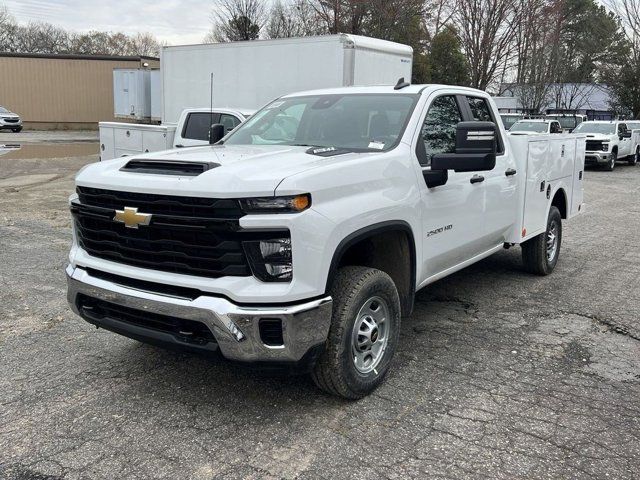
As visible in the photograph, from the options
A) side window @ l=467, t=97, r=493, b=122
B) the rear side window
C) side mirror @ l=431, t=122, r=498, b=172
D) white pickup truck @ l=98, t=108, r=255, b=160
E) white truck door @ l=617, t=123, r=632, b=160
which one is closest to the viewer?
side mirror @ l=431, t=122, r=498, b=172

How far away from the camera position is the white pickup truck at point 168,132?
10.9 m

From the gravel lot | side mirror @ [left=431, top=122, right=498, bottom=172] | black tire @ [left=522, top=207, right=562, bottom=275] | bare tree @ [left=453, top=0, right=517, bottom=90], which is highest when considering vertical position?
bare tree @ [left=453, top=0, right=517, bottom=90]

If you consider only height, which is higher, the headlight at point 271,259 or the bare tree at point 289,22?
the bare tree at point 289,22

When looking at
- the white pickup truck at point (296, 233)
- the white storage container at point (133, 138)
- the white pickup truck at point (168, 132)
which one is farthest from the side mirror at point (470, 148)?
the white storage container at point (133, 138)

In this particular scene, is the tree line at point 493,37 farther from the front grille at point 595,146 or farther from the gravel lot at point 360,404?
the gravel lot at point 360,404

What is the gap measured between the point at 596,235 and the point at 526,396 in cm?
655

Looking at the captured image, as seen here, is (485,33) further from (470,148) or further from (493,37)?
(470,148)

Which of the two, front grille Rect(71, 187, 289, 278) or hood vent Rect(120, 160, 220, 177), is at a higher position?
hood vent Rect(120, 160, 220, 177)

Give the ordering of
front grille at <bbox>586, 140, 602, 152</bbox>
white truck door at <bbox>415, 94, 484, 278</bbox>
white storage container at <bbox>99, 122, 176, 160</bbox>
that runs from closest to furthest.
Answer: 1. white truck door at <bbox>415, 94, 484, 278</bbox>
2. white storage container at <bbox>99, 122, 176, 160</bbox>
3. front grille at <bbox>586, 140, 602, 152</bbox>

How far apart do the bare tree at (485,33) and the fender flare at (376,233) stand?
28.3 meters

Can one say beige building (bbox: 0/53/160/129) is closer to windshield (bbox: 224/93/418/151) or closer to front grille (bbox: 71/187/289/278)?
windshield (bbox: 224/93/418/151)

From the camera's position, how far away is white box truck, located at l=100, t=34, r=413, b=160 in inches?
450

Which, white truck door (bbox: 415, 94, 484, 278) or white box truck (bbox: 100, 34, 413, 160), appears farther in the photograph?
white box truck (bbox: 100, 34, 413, 160)

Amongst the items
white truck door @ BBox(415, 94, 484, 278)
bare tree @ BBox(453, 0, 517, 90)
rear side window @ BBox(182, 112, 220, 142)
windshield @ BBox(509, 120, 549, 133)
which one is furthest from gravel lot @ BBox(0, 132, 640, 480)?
bare tree @ BBox(453, 0, 517, 90)
